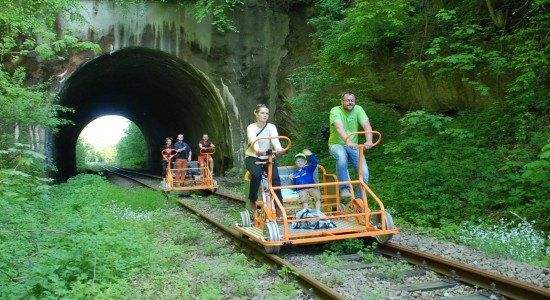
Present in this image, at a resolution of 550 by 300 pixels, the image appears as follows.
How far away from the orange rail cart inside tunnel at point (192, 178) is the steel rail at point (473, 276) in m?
8.67

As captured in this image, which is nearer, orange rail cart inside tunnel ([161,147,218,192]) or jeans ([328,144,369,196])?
jeans ([328,144,369,196])

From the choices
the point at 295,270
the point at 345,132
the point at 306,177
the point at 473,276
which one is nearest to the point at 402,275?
the point at 473,276

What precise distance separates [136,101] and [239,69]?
11401mm

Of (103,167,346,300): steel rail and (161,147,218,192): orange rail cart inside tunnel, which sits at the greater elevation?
(161,147,218,192): orange rail cart inside tunnel

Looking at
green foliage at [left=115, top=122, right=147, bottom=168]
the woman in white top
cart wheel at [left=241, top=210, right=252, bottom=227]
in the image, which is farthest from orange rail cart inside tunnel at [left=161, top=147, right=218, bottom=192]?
green foliage at [left=115, top=122, right=147, bottom=168]

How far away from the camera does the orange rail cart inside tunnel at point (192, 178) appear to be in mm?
13133

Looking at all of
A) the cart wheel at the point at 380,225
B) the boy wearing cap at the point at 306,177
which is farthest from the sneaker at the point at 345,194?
the cart wheel at the point at 380,225

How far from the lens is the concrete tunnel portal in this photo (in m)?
15.9

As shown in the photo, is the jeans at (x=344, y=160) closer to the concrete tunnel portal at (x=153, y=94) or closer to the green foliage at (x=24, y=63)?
the green foliage at (x=24, y=63)

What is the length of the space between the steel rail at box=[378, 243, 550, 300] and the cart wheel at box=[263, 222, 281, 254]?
1.27 meters

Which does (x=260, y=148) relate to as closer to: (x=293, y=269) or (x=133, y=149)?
(x=293, y=269)

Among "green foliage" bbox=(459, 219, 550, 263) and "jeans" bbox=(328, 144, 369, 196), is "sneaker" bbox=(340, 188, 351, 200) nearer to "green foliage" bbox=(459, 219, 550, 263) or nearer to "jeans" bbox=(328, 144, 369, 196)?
"jeans" bbox=(328, 144, 369, 196)

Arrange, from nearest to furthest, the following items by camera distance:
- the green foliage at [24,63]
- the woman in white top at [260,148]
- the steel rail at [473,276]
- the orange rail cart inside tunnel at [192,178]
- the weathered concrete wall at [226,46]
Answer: the steel rail at [473,276] → the woman in white top at [260,148] → the green foliage at [24,63] → the orange rail cart inside tunnel at [192,178] → the weathered concrete wall at [226,46]

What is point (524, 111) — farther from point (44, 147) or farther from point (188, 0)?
point (44, 147)
